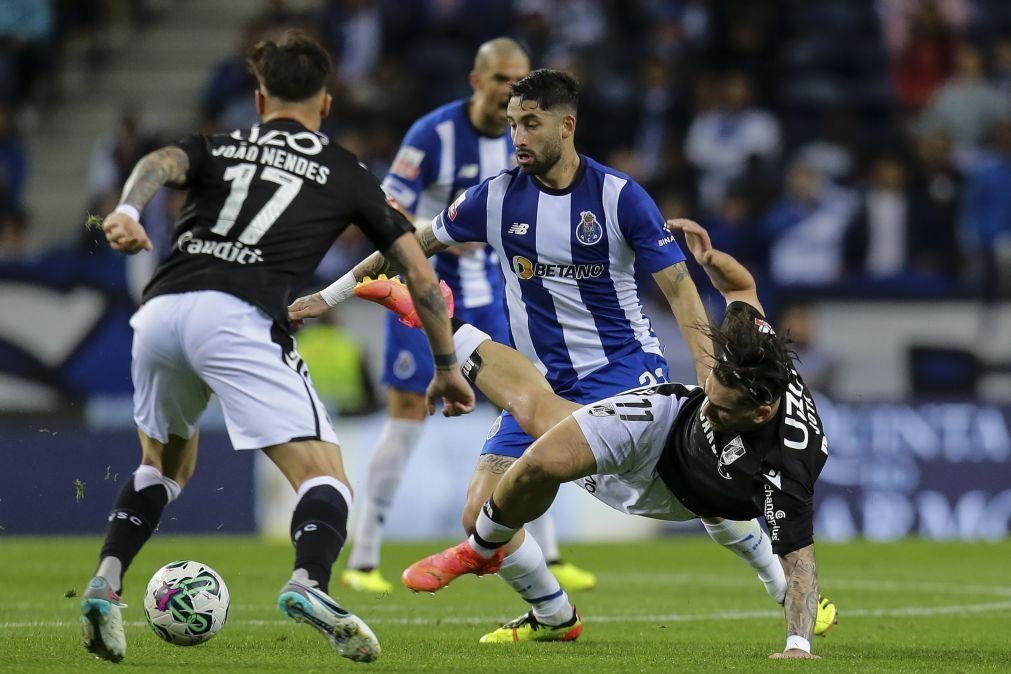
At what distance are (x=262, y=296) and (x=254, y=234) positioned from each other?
0.21 metres

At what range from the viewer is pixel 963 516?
45.1 ft

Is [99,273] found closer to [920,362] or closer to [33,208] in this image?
[33,208]

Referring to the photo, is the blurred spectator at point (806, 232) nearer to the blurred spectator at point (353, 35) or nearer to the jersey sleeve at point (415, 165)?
the blurred spectator at point (353, 35)

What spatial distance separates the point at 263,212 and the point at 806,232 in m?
9.75

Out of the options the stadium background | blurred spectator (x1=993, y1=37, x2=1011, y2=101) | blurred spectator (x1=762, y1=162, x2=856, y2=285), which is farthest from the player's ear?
blurred spectator (x1=993, y1=37, x2=1011, y2=101)

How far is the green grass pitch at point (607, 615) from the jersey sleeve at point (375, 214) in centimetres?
145

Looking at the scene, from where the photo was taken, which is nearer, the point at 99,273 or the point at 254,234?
the point at 254,234

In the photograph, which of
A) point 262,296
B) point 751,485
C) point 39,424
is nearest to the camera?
point 262,296

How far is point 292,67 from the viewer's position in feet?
19.0

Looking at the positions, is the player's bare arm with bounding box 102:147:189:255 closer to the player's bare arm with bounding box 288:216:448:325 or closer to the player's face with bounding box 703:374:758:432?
the player's bare arm with bounding box 288:216:448:325

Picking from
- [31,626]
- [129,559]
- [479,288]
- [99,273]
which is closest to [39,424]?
[99,273]

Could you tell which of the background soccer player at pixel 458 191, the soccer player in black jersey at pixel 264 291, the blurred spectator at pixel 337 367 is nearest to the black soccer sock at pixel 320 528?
the soccer player in black jersey at pixel 264 291

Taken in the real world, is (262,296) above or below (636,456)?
above

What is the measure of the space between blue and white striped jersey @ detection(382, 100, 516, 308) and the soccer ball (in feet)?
10.8
